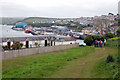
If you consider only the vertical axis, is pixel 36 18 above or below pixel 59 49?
above

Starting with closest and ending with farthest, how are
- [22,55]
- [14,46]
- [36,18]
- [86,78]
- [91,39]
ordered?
1. [86,78]
2. [22,55]
3. [14,46]
4. [91,39]
5. [36,18]

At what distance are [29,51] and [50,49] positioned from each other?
295cm

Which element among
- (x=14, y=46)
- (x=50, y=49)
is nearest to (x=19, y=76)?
(x=50, y=49)

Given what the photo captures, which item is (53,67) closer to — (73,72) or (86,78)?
(73,72)

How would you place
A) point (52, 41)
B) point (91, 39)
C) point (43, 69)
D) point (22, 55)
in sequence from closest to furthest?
point (43, 69) < point (22, 55) < point (91, 39) < point (52, 41)

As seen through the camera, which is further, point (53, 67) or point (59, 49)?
point (59, 49)

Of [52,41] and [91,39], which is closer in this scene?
[91,39]

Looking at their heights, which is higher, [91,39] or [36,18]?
[36,18]

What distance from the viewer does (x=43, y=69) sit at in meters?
8.78

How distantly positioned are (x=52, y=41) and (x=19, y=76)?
18.4 m

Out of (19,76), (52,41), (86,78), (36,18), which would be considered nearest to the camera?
(86,78)

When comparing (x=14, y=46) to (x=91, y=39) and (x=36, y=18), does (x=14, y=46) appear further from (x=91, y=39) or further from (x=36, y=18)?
(x=36, y=18)

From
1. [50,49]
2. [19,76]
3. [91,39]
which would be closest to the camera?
[19,76]

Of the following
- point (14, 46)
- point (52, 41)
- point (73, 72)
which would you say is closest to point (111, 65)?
point (73, 72)
